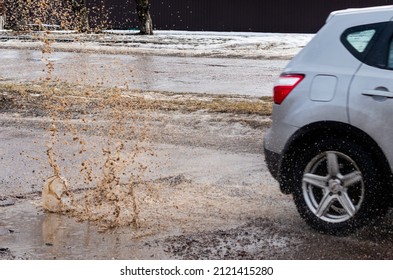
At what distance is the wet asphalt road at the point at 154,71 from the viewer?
1670 centimetres

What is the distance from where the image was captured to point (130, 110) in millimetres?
13453

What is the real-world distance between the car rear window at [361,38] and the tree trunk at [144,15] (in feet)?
88.6

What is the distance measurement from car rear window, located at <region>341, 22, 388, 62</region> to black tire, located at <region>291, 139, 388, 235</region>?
688mm

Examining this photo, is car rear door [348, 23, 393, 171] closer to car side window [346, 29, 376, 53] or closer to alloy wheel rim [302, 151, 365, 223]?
car side window [346, 29, 376, 53]

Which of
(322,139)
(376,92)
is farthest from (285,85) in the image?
(376,92)

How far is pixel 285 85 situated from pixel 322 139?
1.71ft

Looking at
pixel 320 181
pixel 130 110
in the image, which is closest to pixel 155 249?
pixel 320 181

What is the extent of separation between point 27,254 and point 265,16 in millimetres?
30616

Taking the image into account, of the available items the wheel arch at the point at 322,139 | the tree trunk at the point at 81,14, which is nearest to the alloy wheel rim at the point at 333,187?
the wheel arch at the point at 322,139

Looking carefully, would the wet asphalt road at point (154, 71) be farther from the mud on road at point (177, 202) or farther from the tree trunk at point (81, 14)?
the tree trunk at point (81, 14)

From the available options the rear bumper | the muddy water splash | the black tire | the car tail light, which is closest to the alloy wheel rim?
the black tire

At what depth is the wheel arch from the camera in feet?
20.0

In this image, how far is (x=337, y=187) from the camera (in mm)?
6266

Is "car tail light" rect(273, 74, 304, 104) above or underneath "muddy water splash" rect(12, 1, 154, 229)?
above
